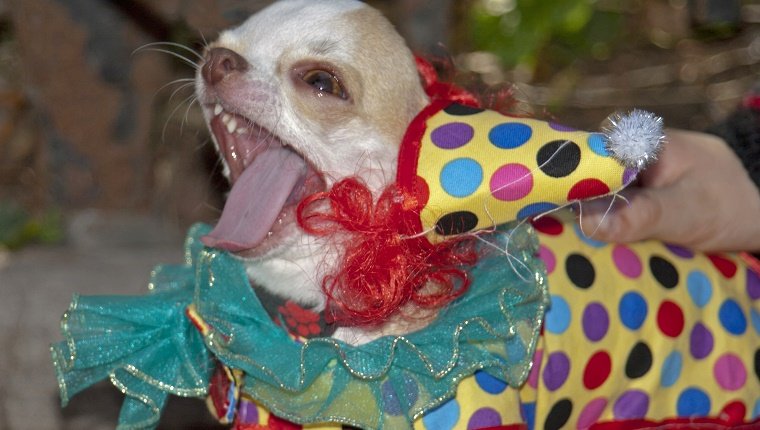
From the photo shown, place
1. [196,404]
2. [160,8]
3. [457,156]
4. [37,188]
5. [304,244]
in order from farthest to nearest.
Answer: [37,188] → [160,8] → [196,404] → [304,244] → [457,156]

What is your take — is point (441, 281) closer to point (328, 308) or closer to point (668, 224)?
point (328, 308)

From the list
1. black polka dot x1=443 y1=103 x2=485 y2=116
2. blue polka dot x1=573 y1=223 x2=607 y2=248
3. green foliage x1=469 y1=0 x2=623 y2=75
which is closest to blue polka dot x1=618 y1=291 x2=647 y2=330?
blue polka dot x1=573 y1=223 x2=607 y2=248

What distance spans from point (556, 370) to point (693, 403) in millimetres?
325

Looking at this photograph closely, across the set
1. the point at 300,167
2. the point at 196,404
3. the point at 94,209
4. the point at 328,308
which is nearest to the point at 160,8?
the point at 94,209

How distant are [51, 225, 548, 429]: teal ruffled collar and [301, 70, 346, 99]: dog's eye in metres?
0.33

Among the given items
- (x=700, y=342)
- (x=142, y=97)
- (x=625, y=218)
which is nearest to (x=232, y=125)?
(x=625, y=218)

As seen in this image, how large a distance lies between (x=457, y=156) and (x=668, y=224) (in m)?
0.54

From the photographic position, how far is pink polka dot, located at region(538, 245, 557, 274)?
159 centimetres

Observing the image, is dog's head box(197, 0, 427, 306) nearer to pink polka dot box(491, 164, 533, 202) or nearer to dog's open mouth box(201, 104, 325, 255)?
dog's open mouth box(201, 104, 325, 255)

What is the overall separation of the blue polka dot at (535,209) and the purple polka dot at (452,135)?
0.45 ft

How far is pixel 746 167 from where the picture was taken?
187 cm

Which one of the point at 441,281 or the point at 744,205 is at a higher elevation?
the point at 441,281

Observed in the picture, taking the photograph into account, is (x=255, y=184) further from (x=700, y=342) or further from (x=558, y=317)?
(x=700, y=342)

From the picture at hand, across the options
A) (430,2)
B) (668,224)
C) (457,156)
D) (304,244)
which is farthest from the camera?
(430,2)
